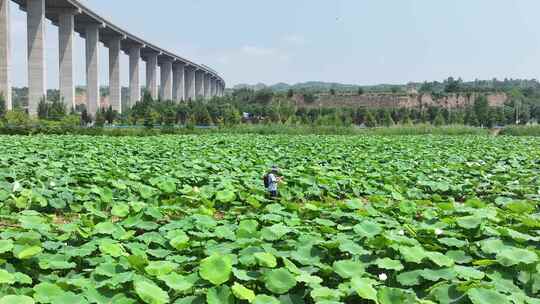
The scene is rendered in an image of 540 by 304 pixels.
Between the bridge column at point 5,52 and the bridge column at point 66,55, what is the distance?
8.31 metres

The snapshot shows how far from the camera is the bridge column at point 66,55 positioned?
4625cm

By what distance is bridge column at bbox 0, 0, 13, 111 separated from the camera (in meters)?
36.9

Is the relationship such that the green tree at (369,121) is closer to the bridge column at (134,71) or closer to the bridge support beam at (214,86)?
the bridge column at (134,71)

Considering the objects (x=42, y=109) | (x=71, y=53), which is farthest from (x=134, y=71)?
(x=42, y=109)

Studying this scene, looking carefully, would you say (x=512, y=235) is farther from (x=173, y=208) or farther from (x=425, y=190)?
(x=425, y=190)

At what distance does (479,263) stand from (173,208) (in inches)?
139

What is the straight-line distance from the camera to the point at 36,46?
41625 mm

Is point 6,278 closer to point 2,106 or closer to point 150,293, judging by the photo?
point 150,293

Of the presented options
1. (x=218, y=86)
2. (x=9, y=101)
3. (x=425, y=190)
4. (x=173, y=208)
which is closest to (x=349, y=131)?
(x=9, y=101)

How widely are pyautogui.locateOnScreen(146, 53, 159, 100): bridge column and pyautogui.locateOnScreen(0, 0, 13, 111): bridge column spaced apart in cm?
3575

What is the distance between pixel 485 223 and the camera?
495 cm

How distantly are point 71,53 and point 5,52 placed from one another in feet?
32.4

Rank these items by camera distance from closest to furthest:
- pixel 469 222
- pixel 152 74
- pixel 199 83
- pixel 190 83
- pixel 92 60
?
pixel 469 222 < pixel 92 60 < pixel 152 74 < pixel 190 83 < pixel 199 83

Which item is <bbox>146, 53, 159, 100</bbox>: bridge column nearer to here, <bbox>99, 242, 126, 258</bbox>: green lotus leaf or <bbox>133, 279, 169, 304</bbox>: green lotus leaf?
<bbox>99, 242, 126, 258</bbox>: green lotus leaf
